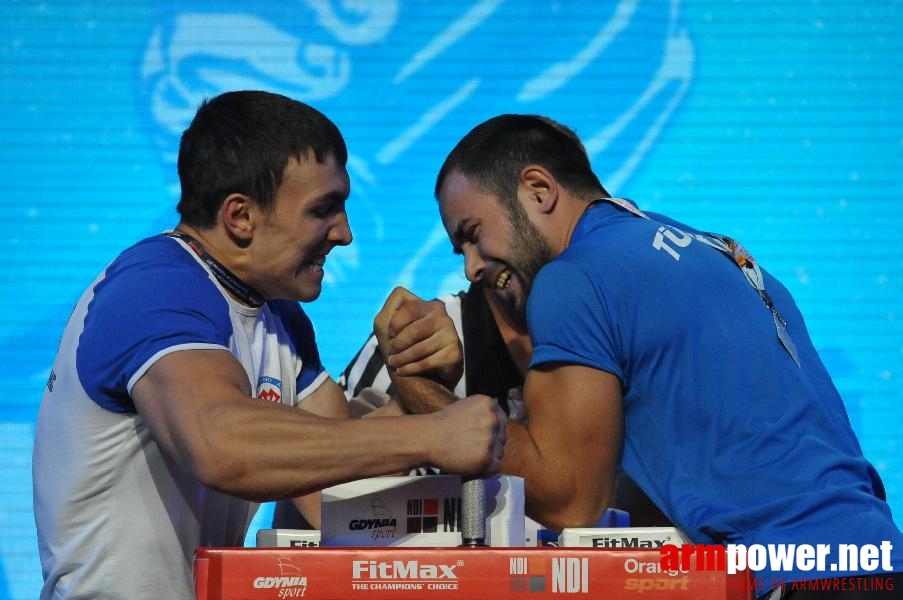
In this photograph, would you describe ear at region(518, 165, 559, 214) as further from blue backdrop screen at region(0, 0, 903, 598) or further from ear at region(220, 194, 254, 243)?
blue backdrop screen at region(0, 0, 903, 598)

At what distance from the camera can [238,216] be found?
6.51 feet

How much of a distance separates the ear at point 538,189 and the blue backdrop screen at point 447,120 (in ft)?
4.27

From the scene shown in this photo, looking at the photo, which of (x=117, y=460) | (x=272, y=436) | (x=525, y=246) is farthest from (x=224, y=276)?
(x=525, y=246)

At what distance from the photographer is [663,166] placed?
3.65 meters

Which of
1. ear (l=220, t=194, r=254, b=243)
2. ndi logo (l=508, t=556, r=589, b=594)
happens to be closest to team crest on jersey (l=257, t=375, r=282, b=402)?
ear (l=220, t=194, r=254, b=243)

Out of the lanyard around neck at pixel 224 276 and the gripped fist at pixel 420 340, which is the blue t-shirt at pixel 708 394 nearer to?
the gripped fist at pixel 420 340

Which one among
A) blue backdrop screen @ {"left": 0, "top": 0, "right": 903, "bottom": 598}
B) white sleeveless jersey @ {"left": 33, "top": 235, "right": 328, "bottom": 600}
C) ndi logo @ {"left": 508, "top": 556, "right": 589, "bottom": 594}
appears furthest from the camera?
blue backdrop screen @ {"left": 0, "top": 0, "right": 903, "bottom": 598}

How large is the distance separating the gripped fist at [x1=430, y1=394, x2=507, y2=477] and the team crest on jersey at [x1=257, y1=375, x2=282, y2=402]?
0.55 meters


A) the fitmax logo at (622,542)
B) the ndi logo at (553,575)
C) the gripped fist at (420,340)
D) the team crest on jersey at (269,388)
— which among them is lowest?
the ndi logo at (553,575)

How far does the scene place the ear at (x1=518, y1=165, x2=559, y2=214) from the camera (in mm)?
2295

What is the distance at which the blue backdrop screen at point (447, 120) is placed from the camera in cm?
359

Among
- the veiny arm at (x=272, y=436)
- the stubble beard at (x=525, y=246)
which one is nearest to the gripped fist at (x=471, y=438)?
the veiny arm at (x=272, y=436)

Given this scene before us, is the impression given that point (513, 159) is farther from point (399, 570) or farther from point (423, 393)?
point (399, 570)

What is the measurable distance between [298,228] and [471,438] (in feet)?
Result: 2.13
